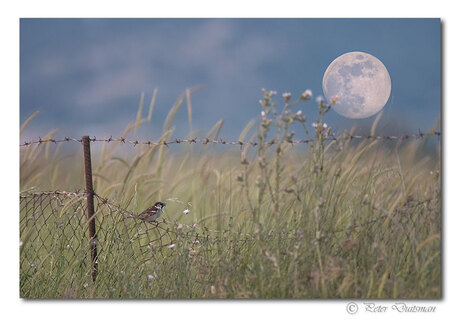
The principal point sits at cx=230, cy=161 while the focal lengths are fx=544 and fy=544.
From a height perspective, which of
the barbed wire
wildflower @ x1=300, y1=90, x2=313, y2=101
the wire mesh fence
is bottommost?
the wire mesh fence

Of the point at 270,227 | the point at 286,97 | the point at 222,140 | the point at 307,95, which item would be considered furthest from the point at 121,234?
the point at 307,95

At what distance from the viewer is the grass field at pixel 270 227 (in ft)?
11.4

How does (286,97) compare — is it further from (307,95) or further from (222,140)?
(222,140)

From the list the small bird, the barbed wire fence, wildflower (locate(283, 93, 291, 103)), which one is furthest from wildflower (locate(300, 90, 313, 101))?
the small bird

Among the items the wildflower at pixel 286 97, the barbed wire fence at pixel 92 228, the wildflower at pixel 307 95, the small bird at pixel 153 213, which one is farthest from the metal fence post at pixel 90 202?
the wildflower at pixel 307 95

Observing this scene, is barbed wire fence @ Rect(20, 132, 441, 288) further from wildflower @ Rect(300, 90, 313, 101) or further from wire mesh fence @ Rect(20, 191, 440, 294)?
wildflower @ Rect(300, 90, 313, 101)

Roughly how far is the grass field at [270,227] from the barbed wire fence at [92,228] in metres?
0.01

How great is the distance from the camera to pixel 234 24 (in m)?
3.93

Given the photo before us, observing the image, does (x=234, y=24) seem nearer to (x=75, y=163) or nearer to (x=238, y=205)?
(x=238, y=205)

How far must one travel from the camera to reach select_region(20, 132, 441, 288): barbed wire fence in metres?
3.80

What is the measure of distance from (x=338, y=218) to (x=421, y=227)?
0.58 metres

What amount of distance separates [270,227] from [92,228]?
1.37 meters

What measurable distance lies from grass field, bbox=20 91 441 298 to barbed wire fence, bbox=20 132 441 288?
1cm

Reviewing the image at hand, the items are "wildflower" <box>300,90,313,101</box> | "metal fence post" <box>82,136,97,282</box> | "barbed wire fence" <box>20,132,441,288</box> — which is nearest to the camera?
"wildflower" <box>300,90,313,101</box>
